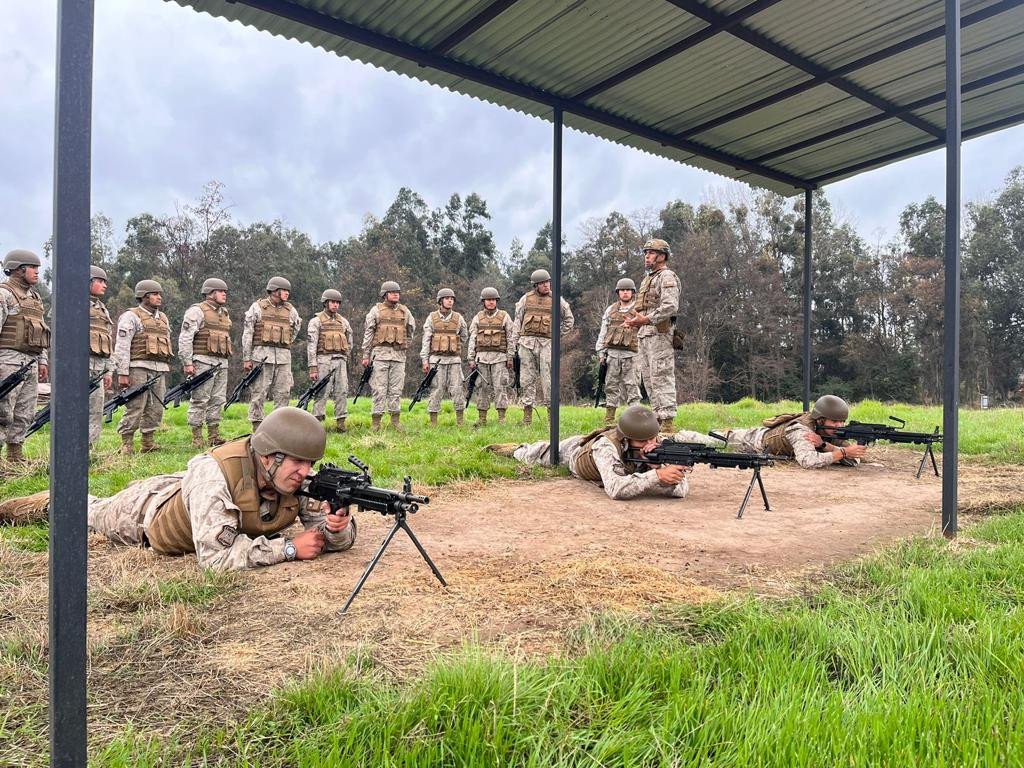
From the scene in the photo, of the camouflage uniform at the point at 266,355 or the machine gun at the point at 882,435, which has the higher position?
the camouflage uniform at the point at 266,355

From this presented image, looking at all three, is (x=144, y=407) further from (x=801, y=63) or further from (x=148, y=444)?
(x=801, y=63)

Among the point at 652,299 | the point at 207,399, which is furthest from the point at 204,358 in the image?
the point at 652,299

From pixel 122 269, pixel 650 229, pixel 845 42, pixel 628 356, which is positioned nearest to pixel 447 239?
pixel 650 229

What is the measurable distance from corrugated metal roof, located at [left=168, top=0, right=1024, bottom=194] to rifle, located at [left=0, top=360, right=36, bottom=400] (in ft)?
16.2

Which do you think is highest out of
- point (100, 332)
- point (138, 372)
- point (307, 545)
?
point (100, 332)

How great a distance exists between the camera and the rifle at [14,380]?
729 cm

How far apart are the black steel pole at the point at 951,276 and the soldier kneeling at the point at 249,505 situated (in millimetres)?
4195

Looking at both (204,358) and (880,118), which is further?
(204,358)

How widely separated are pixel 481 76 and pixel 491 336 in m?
6.37

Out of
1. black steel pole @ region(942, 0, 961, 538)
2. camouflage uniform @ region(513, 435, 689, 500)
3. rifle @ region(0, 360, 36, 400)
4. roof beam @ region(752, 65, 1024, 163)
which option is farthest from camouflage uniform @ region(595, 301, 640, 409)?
rifle @ region(0, 360, 36, 400)

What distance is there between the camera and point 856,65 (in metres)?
6.60

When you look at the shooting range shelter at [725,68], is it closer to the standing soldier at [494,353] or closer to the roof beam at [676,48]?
the roof beam at [676,48]

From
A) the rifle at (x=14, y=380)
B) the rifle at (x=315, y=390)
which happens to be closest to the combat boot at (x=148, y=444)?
the rifle at (x=14, y=380)

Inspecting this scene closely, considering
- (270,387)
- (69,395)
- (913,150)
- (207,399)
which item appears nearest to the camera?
(69,395)
